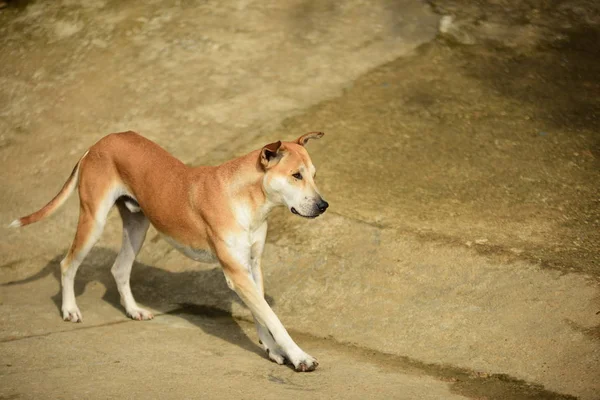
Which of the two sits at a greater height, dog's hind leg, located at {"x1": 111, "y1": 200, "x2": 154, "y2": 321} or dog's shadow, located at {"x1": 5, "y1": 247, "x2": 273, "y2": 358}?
dog's hind leg, located at {"x1": 111, "y1": 200, "x2": 154, "y2": 321}

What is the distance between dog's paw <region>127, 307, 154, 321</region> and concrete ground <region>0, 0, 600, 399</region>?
0.11 meters

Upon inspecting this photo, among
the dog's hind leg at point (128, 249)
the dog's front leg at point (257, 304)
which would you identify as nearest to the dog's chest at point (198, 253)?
the dog's front leg at point (257, 304)

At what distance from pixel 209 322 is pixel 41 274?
2.12 m

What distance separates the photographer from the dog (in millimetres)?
6496

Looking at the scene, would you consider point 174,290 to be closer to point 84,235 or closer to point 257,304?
point 84,235

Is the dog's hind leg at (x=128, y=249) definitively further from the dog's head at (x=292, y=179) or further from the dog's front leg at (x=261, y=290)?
the dog's head at (x=292, y=179)

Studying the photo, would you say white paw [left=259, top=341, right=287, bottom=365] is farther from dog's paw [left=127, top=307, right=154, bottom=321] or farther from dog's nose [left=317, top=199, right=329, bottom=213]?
dog's paw [left=127, top=307, right=154, bottom=321]

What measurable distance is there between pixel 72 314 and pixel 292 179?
2.41 metres

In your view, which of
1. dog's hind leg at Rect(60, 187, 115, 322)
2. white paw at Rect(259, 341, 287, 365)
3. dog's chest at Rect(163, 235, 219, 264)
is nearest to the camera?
white paw at Rect(259, 341, 287, 365)

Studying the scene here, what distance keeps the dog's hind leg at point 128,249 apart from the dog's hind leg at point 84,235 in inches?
11.2

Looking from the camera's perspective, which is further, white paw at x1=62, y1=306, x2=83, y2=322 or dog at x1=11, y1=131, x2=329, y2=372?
white paw at x1=62, y1=306, x2=83, y2=322

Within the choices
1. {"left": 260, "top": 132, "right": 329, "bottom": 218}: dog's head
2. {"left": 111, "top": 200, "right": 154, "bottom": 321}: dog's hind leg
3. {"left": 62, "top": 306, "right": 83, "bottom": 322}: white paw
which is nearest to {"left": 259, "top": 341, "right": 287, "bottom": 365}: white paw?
{"left": 260, "top": 132, "right": 329, "bottom": 218}: dog's head

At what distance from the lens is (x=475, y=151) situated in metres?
9.63

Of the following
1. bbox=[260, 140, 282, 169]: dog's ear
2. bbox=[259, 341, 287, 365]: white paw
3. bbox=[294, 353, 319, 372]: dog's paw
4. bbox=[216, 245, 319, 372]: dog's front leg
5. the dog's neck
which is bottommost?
bbox=[259, 341, 287, 365]: white paw
